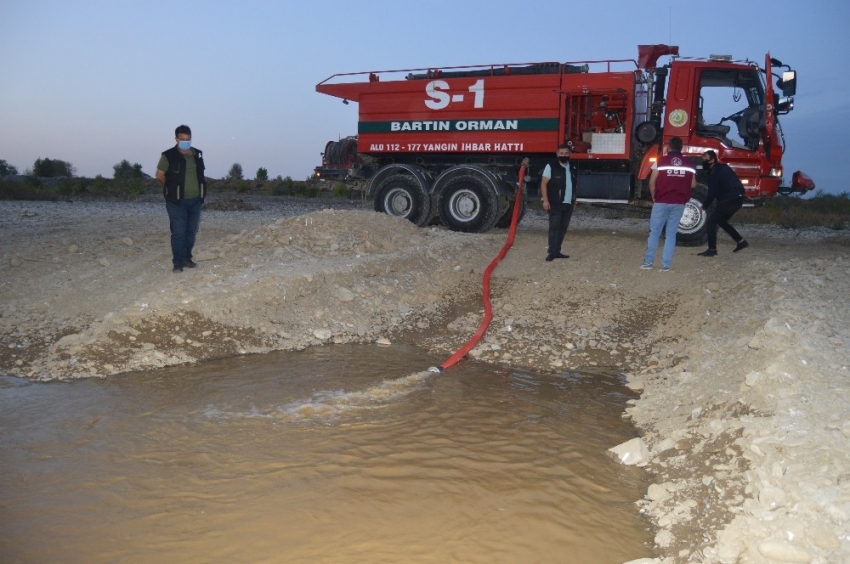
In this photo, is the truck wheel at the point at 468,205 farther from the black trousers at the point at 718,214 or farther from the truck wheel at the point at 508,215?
the black trousers at the point at 718,214

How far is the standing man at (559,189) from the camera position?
917 centimetres

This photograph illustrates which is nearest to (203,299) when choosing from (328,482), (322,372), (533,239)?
(322,372)

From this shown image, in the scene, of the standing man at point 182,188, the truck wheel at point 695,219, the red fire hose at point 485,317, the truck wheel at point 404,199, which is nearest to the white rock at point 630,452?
the red fire hose at point 485,317

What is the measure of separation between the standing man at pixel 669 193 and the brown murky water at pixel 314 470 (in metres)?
3.01

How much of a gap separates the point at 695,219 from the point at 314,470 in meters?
8.38

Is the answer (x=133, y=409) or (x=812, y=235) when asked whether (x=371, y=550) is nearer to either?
(x=133, y=409)

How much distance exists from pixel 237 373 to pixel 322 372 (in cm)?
79

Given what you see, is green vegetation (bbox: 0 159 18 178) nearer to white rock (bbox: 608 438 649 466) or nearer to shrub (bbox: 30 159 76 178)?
shrub (bbox: 30 159 76 178)

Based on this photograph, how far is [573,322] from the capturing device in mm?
7949

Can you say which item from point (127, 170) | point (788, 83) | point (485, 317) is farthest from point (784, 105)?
point (127, 170)

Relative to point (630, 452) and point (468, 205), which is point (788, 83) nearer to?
point (468, 205)

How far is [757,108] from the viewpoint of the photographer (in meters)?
10.7

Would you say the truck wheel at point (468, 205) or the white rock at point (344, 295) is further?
the truck wheel at point (468, 205)

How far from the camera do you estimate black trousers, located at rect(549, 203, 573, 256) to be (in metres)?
9.35
